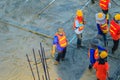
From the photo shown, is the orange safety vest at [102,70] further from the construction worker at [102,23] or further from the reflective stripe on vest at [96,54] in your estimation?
the construction worker at [102,23]

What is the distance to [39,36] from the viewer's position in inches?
537

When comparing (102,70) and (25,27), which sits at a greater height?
(25,27)

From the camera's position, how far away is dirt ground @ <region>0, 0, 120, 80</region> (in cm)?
1163

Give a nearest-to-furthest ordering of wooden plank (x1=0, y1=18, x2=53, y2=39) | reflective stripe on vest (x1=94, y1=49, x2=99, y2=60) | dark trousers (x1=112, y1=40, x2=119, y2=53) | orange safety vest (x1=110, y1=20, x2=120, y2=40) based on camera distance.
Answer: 1. reflective stripe on vest (x1=94, y1=49, x2=99, y2=60)
2. orange safety vest (x1=110, y1=20, x2=120, y2=40)
3. dark trousers (x1=112, y1=40, x2=119, y2=53)
4. wooden plank (x1=0, y1=18, x2=53, y2=39)

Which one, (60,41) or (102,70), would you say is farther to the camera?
(60,41)

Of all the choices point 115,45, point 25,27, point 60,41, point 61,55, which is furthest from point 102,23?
point 25,27

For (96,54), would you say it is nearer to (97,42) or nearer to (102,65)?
(102,65)

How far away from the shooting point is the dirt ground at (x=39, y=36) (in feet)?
38.2

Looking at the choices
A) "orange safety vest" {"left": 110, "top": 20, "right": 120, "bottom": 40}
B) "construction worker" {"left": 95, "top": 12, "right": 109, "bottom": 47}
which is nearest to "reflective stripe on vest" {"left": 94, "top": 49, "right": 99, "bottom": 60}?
"orange safety vest" {"left": 110, "top": 20, "right": 120, "bottom": 40}

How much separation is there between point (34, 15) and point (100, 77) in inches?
245

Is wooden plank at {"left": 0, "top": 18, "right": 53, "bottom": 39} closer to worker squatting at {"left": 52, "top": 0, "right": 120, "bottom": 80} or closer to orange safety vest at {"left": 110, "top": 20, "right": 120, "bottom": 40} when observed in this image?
worker squatting at {"left": 52, "top": 0, "right": 120, "bottom": 80}

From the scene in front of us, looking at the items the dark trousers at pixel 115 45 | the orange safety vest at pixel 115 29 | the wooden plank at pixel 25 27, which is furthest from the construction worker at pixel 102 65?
the wooden plank at pixel 25 27

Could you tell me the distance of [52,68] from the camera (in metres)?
11.7

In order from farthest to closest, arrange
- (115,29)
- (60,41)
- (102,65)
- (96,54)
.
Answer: (115,29)
(60,41)
(96,54)
(102,65)
